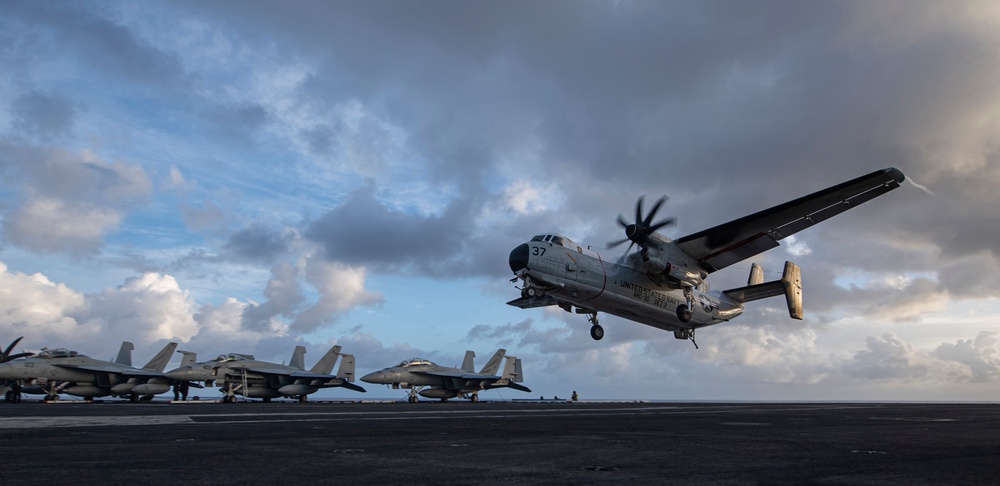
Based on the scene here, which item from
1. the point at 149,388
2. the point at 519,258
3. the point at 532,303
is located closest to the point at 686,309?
→ the point at 532,303

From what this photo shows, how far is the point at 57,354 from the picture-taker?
1804 inches

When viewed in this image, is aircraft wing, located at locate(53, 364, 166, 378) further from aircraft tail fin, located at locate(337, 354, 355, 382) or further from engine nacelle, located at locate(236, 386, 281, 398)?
aircraft tail fin, located at locate(337, 354, 355, 382)

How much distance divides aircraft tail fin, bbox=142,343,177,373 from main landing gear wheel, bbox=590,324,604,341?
39450 millimetres

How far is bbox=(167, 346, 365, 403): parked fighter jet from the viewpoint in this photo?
158ft

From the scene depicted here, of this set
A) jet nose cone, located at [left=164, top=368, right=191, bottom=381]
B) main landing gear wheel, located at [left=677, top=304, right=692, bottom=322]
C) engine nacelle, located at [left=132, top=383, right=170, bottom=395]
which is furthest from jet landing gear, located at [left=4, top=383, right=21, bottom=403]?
main landing gear wheel, located at [left=677, top=304, right=692, bottom=322]

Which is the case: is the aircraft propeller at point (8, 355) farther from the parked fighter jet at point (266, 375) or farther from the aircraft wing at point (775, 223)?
the aircraft wing at point (775, 223)

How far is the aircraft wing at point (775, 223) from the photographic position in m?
30.0

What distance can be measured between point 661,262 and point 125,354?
49.6m

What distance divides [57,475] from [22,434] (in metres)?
6.47

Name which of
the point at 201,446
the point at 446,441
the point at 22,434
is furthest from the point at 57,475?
the point at 22,434

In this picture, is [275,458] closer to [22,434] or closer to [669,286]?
[22,434]

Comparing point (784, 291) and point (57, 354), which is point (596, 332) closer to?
point (784, 291)

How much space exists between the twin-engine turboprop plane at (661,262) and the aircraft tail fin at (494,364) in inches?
1167

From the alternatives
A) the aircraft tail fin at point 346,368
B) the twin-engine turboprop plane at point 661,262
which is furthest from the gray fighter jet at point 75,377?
the twin-engine turboprop plane at point 661,262
